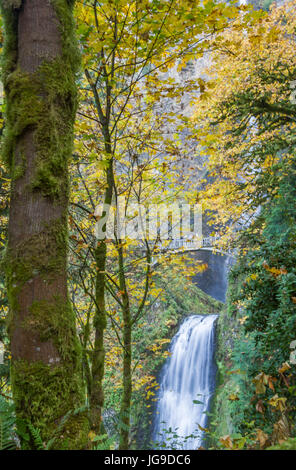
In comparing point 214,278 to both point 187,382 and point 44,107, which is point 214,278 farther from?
point 44,107

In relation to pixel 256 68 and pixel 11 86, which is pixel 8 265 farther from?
pixel 256 68

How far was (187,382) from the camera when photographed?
12.2 metres

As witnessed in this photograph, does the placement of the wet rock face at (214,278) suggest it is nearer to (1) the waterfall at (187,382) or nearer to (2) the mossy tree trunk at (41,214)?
(1) the waterfall at (187,382)

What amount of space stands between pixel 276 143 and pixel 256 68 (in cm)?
174

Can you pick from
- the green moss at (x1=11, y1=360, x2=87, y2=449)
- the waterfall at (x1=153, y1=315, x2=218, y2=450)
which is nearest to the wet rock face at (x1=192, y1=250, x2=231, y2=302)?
the waterfall at (x1=153, y1=315, x2=218, y2=450)

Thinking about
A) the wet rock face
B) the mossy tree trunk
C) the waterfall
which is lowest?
the waterfall

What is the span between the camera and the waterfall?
11.3 m

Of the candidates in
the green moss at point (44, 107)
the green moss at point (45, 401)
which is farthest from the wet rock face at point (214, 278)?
the green moss at point (45, 401)

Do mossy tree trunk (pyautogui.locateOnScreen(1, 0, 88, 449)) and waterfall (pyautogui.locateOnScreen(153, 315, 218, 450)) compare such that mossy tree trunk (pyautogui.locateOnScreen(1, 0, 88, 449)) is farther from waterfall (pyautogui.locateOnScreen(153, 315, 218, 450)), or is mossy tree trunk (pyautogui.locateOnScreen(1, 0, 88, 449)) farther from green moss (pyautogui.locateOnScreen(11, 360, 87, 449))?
waterfall (pyautogui.locateOnScreen(153, 315, 218, 450))

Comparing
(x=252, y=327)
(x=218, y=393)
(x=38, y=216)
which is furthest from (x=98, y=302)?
(x=218, y=393)

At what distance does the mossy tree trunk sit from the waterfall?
11103 mm

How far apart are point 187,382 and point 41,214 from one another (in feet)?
41.1

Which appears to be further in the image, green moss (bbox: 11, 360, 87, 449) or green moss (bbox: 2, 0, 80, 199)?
green moss (bbox: 2, 0, 80, 199)

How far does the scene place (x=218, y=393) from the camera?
1070 centimetres
